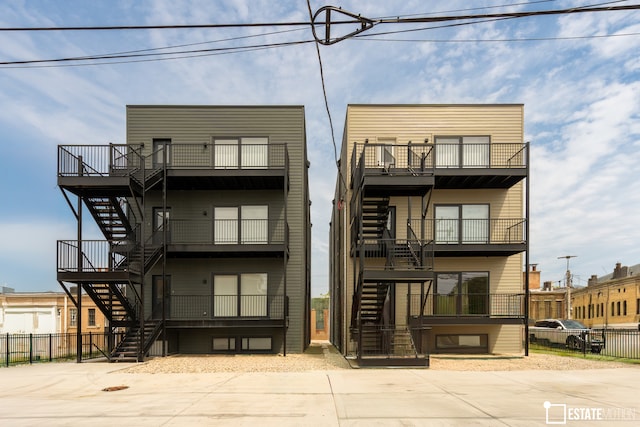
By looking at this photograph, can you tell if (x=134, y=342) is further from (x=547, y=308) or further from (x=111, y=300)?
(x=547, y=308)

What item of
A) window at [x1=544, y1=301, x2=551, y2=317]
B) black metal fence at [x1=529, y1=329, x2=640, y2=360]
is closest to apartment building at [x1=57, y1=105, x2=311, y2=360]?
black metal fence at [x1=529, y1=329, x2=640, y2=360]

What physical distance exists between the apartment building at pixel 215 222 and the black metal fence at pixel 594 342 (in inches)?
526

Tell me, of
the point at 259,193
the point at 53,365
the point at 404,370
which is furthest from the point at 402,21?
the point at 53,365

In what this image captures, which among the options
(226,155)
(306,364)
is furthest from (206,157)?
(306,364)

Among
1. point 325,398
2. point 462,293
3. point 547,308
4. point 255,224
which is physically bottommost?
point 547,308

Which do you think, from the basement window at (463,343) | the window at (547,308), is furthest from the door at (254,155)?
the window at (547,308)

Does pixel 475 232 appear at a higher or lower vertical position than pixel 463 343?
higher

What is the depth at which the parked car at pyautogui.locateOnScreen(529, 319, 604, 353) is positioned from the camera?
20969 mm

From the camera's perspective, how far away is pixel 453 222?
19.6 m

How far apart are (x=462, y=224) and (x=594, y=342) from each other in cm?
911

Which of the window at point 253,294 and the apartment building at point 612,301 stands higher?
the window at point 253,294

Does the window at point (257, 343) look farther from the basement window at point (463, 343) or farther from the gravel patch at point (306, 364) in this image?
the basement window at point (463, 343)

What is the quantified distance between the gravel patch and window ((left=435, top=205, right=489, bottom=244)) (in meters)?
4.97

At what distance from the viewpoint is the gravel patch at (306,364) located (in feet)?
47.5
